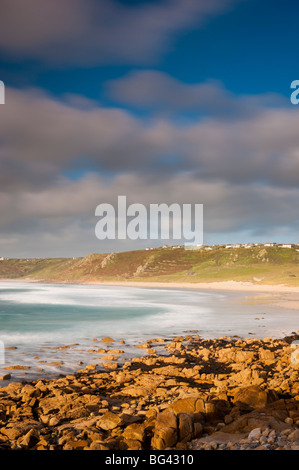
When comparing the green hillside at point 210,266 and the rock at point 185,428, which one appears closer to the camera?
the rock at point 185,428

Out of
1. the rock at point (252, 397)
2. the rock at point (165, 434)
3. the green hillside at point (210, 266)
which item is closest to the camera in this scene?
the rock at point (165, 434)

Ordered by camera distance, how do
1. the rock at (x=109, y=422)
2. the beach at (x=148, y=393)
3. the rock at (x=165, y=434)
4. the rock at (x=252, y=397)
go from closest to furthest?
the rock at (x=165, y=434) < the beach at (x=148, y=393) < the rock at (x=109, y=422) < the rock at (x=252, y=397)

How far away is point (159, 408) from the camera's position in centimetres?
911

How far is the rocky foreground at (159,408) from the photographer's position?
7117 mm

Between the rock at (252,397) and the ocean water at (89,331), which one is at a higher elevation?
the rock at (252,397)

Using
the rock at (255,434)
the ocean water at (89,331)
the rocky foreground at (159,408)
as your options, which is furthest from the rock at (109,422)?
the ocean water at (89,331)

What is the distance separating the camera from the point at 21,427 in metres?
8.44

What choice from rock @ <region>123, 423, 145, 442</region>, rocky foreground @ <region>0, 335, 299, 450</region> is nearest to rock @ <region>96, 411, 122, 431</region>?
rocky foreground @ <region>0, 335, 299, 450</region>

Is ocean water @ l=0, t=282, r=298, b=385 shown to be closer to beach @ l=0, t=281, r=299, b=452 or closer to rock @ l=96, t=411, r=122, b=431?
beach @ l=0, t=281, r=299, b=452

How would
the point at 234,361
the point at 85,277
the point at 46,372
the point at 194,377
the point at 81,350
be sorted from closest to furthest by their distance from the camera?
the point at 194,377, the point at 46,372, the point at 234,361, the point at 81,350, the point at 85,277

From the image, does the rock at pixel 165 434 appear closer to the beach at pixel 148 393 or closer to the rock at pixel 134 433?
the beach at pixel 148 393
